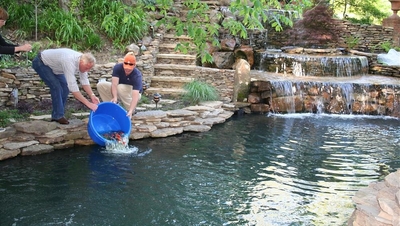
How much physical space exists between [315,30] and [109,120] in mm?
8669

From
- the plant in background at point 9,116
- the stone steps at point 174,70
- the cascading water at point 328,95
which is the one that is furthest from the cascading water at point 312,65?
the plant in background at point 9,116

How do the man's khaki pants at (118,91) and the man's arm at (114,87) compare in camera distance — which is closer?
the man's arm at (114,87)

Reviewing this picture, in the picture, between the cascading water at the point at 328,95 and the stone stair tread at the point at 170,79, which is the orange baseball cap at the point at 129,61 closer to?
the stone stair tread at the point at 170,79

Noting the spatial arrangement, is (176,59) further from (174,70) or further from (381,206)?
(381,206)

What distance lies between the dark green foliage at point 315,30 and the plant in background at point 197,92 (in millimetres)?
5001

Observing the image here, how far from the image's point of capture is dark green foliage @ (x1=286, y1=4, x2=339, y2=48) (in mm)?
13031

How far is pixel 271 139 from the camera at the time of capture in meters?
7.05

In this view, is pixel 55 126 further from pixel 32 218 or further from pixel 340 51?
pixel 340 51

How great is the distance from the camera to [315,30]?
13211 mm

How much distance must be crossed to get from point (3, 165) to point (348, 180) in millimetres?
4024

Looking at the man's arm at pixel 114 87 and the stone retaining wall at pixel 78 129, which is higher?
the man's arm at pixel 114 87

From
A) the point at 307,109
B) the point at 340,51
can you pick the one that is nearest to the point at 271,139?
the point at 307,109

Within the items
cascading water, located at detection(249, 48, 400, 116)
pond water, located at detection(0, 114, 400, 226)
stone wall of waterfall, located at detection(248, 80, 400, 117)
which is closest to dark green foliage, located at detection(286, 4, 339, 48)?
cascading water, located at detection(249, 48, 400, 116)

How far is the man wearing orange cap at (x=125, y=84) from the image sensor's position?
6.07 metres
